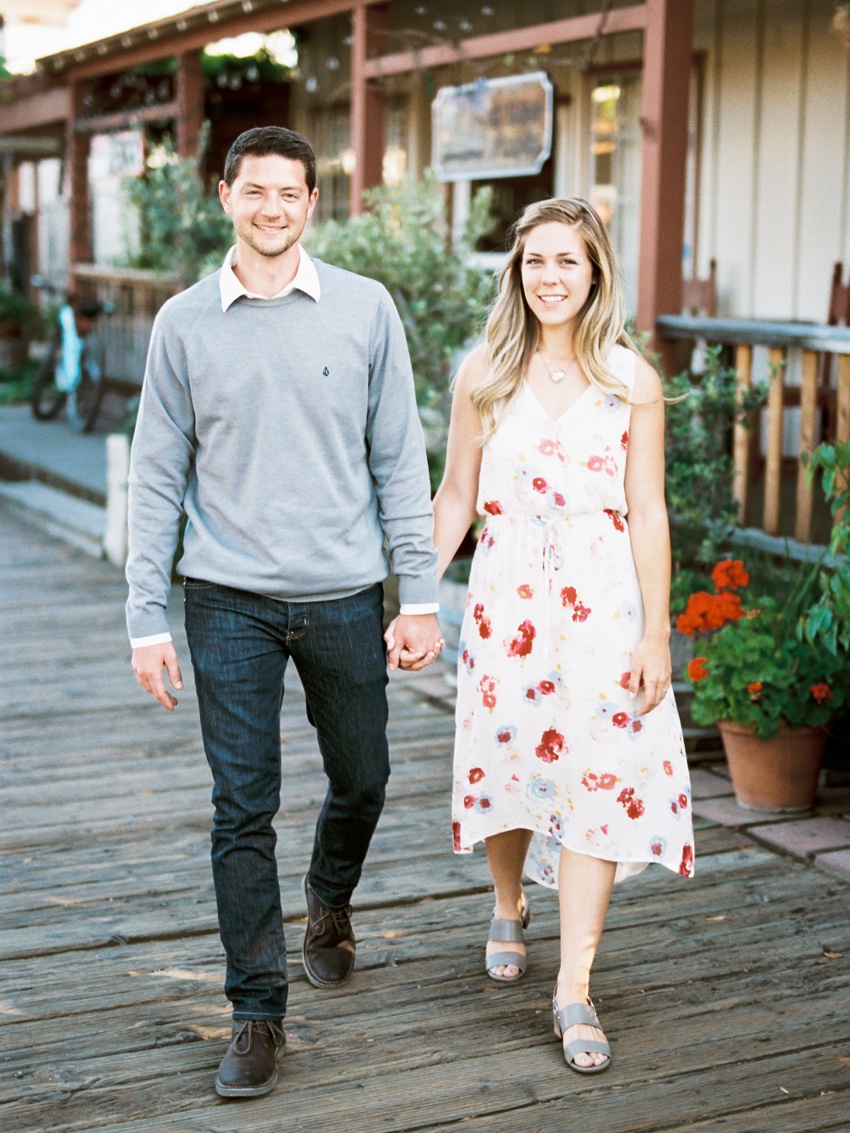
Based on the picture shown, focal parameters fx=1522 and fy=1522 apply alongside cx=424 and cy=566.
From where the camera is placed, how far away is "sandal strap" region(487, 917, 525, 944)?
3623 mm

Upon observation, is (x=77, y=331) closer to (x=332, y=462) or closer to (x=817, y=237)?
(x=817, y=237)

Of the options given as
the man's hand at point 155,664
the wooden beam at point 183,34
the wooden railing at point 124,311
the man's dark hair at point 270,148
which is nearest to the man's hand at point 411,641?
the man's hand at point 155,664

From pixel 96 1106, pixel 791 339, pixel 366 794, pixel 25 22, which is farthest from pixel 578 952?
pixel 25 22

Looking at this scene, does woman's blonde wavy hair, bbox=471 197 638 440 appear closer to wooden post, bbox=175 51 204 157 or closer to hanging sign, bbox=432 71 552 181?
hanging sign, bbox=432 71 552 181

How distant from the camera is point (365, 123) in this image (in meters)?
8.97

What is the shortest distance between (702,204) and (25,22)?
11.3 metres

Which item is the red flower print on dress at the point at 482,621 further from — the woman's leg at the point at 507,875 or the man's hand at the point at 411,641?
the woman's leg at the point at 507,875

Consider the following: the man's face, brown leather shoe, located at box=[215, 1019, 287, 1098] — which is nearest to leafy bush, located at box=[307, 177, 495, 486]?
the man's face

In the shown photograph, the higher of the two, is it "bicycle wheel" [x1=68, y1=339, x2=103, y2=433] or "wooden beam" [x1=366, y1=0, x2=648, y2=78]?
"wooden beam" [x1=366, y1=0, x2=648, y2=78]

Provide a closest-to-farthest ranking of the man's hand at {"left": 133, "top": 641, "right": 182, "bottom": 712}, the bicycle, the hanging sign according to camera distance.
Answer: the man's hand at {"left": 133, "top": 641, "right": 182, "bottom": 712} → the hanging sign → the bicycle

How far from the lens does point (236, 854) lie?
3.05 metres

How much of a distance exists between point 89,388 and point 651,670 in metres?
11.7

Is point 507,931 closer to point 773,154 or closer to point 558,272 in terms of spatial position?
point 558,272

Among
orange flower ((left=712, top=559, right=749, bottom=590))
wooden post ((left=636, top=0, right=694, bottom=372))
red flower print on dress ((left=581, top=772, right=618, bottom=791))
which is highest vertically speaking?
wooden post ((left=636, top=0, right=694, bottom=372))
